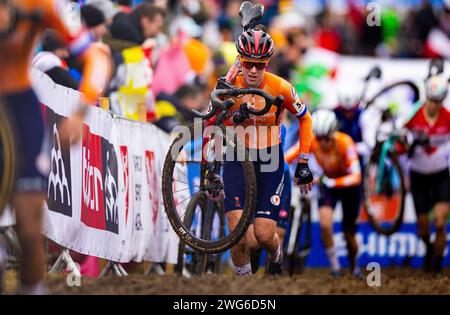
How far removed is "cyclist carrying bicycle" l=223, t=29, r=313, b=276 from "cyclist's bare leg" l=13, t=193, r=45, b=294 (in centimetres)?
267

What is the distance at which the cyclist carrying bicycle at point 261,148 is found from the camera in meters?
11.3

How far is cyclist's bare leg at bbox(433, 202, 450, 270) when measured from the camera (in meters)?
17.5

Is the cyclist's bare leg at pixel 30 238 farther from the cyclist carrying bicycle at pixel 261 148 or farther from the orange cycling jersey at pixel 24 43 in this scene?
the cyclist carrying bicycle at pixel 261 148

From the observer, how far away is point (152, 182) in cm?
1447

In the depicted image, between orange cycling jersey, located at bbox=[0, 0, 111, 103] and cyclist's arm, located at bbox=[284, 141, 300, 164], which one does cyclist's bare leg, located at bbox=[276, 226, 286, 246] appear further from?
orange cycling jersey, located at bbox=[0, 0, 111, 103]

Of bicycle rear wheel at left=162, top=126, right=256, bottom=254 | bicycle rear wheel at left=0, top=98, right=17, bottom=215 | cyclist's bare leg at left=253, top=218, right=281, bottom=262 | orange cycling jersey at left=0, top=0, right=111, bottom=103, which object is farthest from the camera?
cyclist's bare leg at left=253, top=218, right=281, bottom=262

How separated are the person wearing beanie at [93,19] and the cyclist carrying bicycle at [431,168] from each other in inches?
211

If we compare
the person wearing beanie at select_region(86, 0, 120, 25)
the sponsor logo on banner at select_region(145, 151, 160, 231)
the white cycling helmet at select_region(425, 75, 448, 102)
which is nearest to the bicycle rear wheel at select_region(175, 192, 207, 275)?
the sponsor logo on banner at select_region(145, 151, 160, 231)

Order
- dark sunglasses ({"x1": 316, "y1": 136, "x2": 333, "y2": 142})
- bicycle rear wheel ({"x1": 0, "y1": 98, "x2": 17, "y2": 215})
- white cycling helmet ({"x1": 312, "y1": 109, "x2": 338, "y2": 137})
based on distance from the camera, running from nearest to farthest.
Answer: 1. bicycle rear wheel ({"x1": 0, "y1": 98, "x2": 17, "y2": 215})
2. white cycling helmet ({"x1": 312, "y1": 109, "x2": 338, "y2": 137})
3. dark sunglasses ({"x1": 316, "y1": 136, "x2": 333, "y2": 142})

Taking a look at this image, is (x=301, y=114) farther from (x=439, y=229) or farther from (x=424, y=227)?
(x=424, y=227)

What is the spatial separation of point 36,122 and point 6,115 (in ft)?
1.15

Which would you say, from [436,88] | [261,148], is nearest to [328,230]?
[436,88]

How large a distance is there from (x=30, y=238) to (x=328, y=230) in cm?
848
